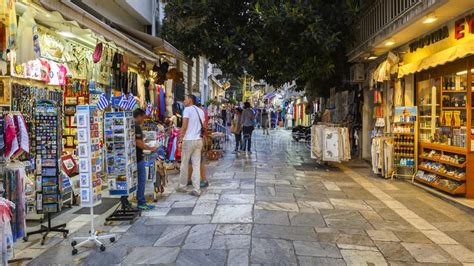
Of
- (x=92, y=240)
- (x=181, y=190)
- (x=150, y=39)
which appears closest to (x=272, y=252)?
(x=92, y=240)

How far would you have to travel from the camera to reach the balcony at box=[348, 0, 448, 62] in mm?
7605

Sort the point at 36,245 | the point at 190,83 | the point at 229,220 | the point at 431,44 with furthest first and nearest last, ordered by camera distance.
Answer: the point at 190,83 < the point at 431,44 < the point at 229,220 < the point at 36,245

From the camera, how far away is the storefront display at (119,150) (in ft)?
20.3

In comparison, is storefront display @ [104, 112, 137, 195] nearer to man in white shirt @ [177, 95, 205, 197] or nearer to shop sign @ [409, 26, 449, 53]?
man in white shirt @ [177, 95, 205, 197]

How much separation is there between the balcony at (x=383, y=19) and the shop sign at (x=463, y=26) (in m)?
0.72

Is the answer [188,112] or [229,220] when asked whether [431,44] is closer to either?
[188,112]

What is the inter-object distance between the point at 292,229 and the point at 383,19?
255 inches

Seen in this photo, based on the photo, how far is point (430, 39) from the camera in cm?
880

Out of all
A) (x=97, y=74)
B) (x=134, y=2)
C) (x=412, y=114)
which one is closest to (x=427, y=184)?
(x=412, y=114)

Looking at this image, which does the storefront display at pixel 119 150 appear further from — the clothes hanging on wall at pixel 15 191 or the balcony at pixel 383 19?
the balcony at pixel 383 19

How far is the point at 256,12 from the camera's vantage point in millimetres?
12234

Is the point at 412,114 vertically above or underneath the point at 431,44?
underneath

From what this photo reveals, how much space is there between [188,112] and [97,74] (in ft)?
8.60

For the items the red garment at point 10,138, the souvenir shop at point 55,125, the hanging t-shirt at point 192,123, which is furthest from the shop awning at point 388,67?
→ the red garment at point 10,138
